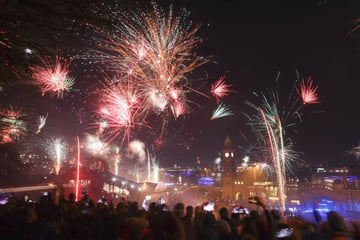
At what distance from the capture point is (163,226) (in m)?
4.68

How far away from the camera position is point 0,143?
11281 mm

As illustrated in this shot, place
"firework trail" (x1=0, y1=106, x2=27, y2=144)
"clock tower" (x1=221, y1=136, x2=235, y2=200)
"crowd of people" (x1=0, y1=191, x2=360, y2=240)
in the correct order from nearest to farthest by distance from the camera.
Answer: "crowd of people" (x1=0, y1=191, x2=360, y2=240) < "firework trail" (x1=0, y1=106, x2=27, y2=144) < "clock tower" (x1=221, y1=136, x2=235, y2=200)

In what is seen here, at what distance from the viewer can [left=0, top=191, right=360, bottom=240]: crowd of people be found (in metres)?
4.10

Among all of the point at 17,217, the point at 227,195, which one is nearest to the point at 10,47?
the point at 17,217

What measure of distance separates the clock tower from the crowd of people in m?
69.0

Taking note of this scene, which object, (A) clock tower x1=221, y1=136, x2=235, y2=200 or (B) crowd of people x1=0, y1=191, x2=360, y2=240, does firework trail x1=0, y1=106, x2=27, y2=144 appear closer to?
(B) crowd of people x1=0, y1=191, x2=360, y2=240

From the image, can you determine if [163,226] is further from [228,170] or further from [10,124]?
[228,170]

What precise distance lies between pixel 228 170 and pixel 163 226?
7442 centimetres

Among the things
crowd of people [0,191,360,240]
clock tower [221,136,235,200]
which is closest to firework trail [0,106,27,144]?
crowd of people [0,191,360,240]

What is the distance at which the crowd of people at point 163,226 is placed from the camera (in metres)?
4.10

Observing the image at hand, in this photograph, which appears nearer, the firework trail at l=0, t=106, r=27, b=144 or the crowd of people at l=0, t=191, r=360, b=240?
the crowd of people at l=0, t=191, r=360, b=240

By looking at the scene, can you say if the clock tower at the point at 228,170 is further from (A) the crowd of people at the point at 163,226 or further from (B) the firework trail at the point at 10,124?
(A) the crowd of people at the point at 163,226

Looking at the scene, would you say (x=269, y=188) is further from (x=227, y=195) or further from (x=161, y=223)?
(x=161, y=223)

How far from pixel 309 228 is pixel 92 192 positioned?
83.4ft
